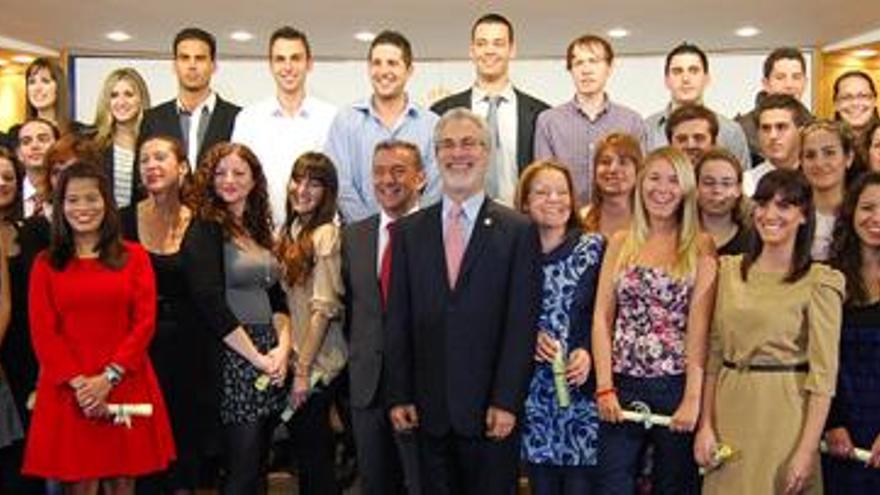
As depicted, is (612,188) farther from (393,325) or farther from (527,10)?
(527,10)

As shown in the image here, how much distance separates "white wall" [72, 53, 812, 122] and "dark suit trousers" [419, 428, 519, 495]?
939cm

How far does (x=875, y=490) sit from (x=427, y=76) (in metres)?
9.76

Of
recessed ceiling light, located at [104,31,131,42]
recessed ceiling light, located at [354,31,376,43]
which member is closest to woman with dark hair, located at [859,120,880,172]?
recessed ceiling light, located at [354,31,376,43]

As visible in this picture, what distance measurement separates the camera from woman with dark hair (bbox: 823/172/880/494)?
12.3 ft

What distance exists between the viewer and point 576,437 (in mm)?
3932

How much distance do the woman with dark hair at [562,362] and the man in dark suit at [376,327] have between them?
0.46 m

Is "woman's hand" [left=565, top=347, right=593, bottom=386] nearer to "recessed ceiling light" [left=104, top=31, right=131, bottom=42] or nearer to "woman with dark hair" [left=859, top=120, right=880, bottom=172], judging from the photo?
"woman with dark hair" [left=859, top=120, right=880, bottom=172]

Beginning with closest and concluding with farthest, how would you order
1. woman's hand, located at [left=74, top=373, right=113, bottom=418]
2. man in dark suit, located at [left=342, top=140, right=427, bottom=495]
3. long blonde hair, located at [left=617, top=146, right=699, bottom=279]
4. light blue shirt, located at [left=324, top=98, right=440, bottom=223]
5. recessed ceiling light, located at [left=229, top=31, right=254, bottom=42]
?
long blonde hair, located at [left=617, top=146, right=699, bottom=279] < woman's hand, located at [left=74, top=373, right=113, bottom=418] < man in dark suit, located at [left=342, top=140, right=427, bottom=495] < light blue shirt, located at [left=324, top=98, right=440, bottom=223] < recessed ceiling light, located at [left=229, top=31, right=254, bottom=42]

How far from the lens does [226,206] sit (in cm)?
448

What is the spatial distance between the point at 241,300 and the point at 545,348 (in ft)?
3.91

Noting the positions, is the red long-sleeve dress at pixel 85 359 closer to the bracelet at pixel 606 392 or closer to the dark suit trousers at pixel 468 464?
the dark suit trousers at pixel 468 464

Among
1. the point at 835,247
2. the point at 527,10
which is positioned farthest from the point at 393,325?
the point at 527,10

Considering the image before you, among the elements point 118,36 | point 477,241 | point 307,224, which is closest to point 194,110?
point 307,224

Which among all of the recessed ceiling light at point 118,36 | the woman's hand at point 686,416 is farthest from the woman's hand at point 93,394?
the recessed ceiling light at point 118,36
